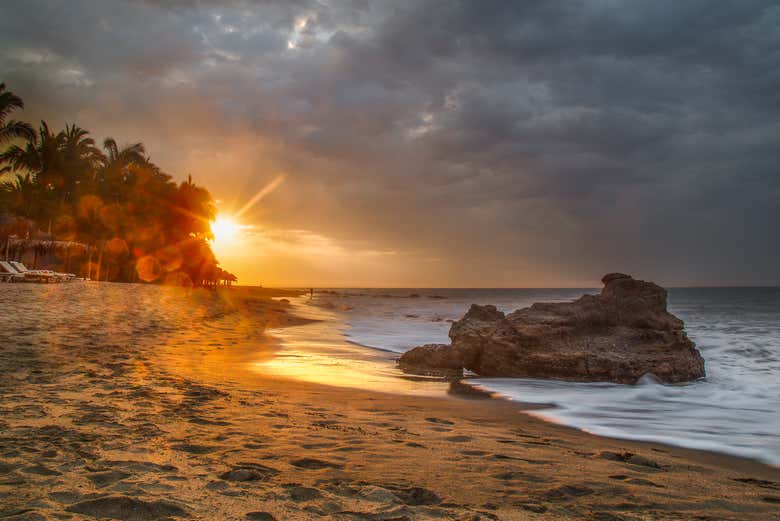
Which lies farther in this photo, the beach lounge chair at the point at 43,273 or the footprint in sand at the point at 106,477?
the beach lounge chair at the point at 43,273

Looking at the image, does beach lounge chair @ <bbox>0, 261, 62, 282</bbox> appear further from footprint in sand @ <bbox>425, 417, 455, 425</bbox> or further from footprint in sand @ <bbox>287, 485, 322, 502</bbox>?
footprint in sand @ <bbox>287, 485, 322, 502</bbox>

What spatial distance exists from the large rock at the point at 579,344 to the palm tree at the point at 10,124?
3594 centimetres

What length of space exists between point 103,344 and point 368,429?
6910 millimetres

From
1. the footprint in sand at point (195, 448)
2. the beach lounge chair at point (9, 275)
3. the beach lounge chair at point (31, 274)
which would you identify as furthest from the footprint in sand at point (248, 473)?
the beach lounge chair at point (9, 275)

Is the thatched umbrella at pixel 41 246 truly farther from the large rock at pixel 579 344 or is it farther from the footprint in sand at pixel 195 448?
the footprint in sand at pixel 195 448

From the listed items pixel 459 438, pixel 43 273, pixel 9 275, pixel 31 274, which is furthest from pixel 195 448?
pixel 9 275

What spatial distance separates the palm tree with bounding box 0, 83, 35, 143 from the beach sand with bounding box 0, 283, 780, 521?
113ft

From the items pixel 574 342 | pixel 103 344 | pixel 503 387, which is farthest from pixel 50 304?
pixel 574 342

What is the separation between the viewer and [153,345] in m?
9.48

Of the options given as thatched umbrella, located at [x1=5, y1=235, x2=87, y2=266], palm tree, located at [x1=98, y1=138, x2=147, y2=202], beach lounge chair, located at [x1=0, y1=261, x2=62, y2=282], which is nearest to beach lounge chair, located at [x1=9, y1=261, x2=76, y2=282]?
beach lounge chair, located at [x1=0, y1=261, x2=62, y2=282]

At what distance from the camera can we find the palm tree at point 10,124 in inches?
1239

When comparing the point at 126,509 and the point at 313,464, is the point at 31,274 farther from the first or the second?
the point at 126,509

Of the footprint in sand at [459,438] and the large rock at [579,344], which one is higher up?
the large rock at [579,344]

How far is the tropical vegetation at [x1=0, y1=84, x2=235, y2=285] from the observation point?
139 ft
